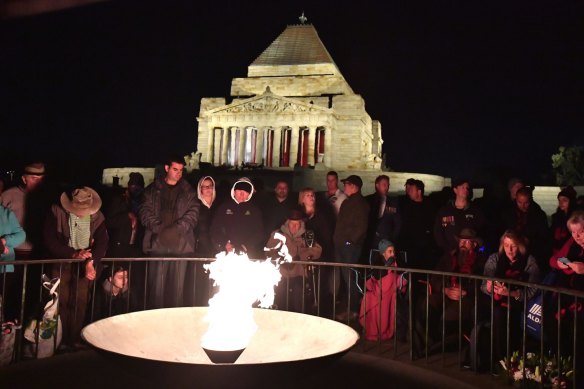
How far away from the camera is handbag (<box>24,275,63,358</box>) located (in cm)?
691

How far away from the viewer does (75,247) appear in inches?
303

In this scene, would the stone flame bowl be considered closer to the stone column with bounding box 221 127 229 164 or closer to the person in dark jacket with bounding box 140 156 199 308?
the person in dark jacket with bounding box 140 156 199 308

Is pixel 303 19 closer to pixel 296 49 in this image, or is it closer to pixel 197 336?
pixel 296 49

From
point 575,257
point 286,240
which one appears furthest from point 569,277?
point 286,240

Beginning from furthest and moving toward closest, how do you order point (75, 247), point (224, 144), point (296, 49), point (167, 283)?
1. point (296, 49)
2. point (224, 144)
3. point (167, 283)
4. point (75, 247)

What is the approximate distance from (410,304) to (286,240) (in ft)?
8.11

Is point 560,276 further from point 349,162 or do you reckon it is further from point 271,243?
point 349,162

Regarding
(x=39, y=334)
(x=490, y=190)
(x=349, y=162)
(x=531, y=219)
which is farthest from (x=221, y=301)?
(x=349, y=162)

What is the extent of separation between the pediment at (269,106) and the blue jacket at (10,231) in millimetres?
40678

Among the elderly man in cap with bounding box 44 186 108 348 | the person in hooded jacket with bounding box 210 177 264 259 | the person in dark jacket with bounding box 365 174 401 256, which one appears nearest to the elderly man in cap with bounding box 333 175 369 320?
the person in dark jacket with bounding box 365 174 401 256

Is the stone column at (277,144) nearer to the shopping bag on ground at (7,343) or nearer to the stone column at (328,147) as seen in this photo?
the stone column at (328,147)

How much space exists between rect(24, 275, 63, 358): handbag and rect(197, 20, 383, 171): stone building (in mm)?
38789

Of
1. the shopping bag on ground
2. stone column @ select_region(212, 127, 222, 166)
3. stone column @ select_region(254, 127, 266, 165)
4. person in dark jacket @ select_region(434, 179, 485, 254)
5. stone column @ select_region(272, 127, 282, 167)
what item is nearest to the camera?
the shopping bag on ground

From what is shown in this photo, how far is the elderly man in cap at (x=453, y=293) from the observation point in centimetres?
757
